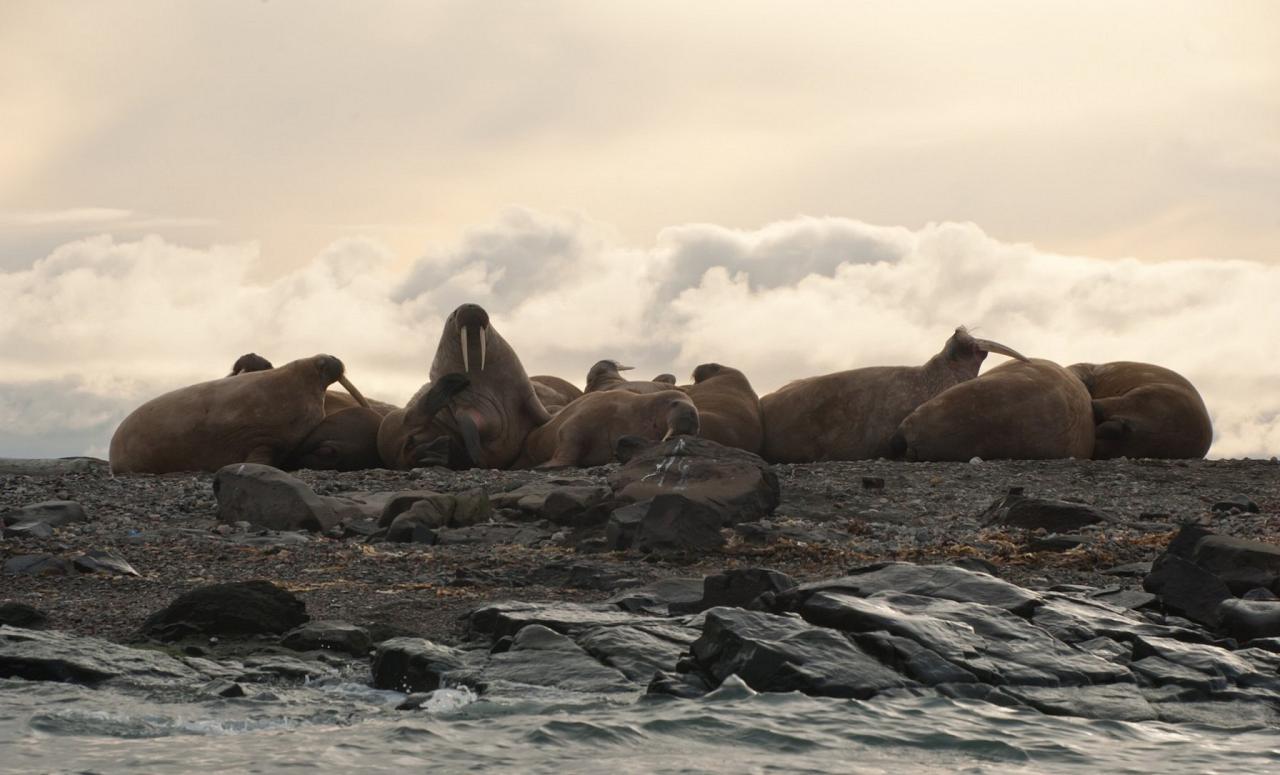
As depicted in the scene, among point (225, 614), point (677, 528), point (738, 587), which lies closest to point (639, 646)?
point (738, 587)

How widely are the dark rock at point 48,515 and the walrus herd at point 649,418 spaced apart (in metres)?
3.98

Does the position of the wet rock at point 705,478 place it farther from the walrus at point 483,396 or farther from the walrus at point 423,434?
the walrus at point 483,396

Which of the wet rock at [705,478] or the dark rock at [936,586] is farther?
the wet rock at [705,478]

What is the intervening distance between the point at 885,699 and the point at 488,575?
3.40 meters

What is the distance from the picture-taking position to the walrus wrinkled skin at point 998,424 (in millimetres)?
14914

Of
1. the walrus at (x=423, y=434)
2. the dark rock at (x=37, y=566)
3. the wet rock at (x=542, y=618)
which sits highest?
the walrus at (x=423, y=434)

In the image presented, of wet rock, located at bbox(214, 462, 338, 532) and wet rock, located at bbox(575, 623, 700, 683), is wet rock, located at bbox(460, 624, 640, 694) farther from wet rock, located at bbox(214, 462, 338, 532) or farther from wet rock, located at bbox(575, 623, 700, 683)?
wet rock, located at bbox(214, 462, 338, 532)

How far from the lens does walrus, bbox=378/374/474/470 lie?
50.9ft

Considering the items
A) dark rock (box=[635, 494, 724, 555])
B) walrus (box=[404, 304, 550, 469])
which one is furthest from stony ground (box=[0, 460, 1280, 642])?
walrus (box=[404, 304, 550, 469])

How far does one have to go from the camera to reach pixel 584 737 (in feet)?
19.4

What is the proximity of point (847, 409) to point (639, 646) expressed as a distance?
927cm

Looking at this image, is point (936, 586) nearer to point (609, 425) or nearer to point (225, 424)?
point (609, 425)

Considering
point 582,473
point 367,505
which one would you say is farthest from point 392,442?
point 367,505

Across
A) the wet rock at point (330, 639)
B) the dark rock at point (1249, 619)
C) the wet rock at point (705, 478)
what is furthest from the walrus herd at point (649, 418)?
the wet rock at point (330, 639)
